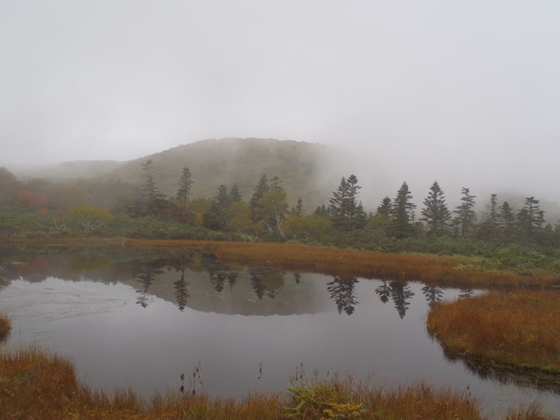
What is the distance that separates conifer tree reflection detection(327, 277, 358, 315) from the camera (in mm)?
19359

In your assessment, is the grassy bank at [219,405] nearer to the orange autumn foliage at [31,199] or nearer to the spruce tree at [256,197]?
the spruce tree at [256,197]

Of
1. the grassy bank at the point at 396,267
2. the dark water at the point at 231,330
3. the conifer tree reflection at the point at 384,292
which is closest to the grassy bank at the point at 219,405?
the dark water at the point at 231,330

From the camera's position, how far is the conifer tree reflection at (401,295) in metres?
19.5

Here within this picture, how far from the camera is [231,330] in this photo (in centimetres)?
1449

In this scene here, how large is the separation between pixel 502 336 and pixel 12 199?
100841 millimetres

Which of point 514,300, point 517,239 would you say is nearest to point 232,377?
point 514,300

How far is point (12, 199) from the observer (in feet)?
269

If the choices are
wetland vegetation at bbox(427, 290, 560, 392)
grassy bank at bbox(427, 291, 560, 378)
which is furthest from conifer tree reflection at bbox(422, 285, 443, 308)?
wetland vegetation at bbox(427, 290, 560, 392)

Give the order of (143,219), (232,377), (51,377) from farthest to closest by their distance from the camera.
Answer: (143,219), (232,377), (51,377)

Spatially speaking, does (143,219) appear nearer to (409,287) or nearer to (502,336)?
(409,287)

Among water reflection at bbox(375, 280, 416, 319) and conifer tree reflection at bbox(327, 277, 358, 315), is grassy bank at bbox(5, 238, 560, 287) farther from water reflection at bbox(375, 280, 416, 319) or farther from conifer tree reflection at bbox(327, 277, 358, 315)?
water reflection at bbox(375, 280, 416, 319)

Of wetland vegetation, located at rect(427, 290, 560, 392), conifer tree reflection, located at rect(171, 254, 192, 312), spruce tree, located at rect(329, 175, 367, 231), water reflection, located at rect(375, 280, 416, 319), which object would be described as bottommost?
conifer tree reflection, located at rect(171, 254, 192, 312)

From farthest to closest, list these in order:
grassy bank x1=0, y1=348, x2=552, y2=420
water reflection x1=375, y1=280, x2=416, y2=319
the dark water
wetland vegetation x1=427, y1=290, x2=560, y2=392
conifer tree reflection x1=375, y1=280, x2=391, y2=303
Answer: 1. conifer tree reflection x1=375, y1=280, x2=391, y2=303
2. water reflection x1=375, y1=280, x2=416, y2=319
3. wetland vegetation x1=427, y1=290, x2=560, y2=392
4. the dark water
5. grassy bank x1=0, y1=348, x2=552, y2=420

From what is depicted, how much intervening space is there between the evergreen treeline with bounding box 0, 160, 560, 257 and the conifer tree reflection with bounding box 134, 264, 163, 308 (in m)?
29.3
